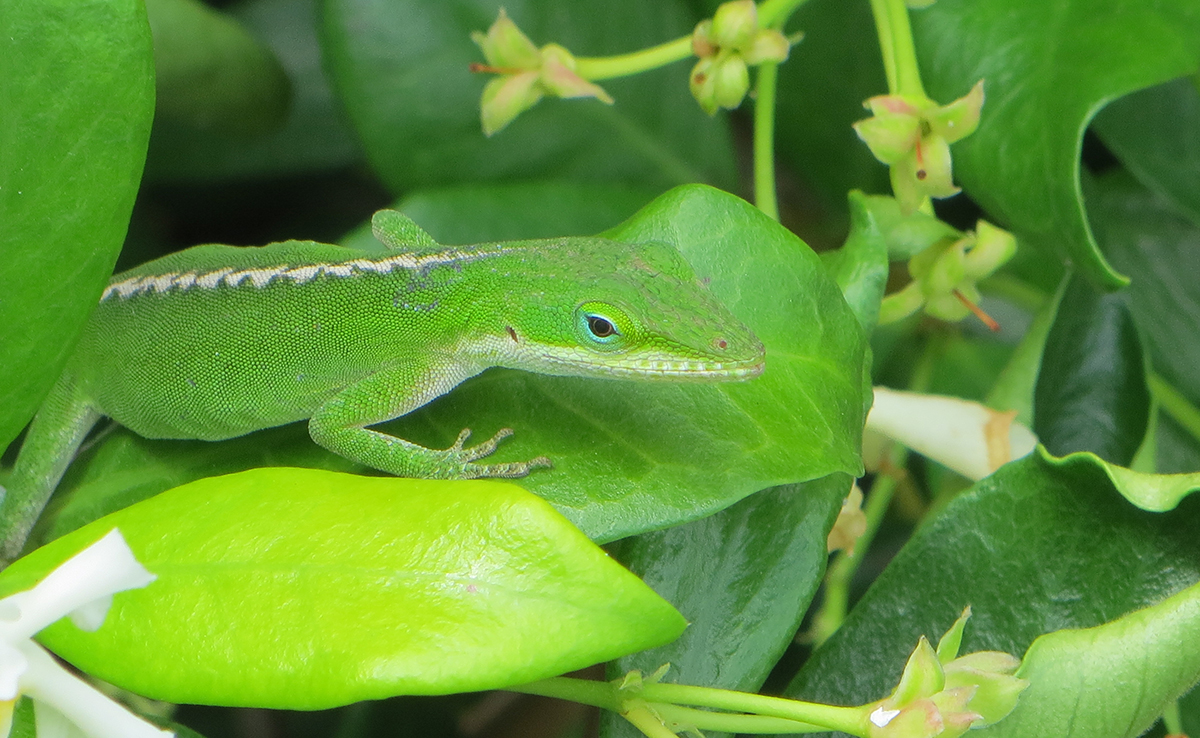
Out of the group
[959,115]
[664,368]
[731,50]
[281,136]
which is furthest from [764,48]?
[281,136]

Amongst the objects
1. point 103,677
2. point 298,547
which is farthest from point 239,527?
point 103,677

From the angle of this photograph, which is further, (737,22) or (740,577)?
(737,22)

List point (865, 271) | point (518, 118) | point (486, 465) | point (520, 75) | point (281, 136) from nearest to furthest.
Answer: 1. point (486, 465)
2. point (865, 271)
3. point (520, 75)
4. point (518, 118)
5. point (281, 136)

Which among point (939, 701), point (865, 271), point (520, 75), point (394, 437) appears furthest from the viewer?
point (520, 75)

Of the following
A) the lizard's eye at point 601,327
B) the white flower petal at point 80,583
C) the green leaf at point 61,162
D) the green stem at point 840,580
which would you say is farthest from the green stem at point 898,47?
the white flower petal at point 80,583

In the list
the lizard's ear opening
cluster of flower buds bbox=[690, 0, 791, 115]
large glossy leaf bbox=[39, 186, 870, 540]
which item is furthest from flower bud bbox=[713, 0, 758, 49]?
the lizard's ear opening

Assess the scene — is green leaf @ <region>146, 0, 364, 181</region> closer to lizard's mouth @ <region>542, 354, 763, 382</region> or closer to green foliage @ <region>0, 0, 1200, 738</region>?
green foliage @ <region>0, 0, 1200, 738</region>

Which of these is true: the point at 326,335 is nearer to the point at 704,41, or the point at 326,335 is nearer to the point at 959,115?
the point at 704,41
